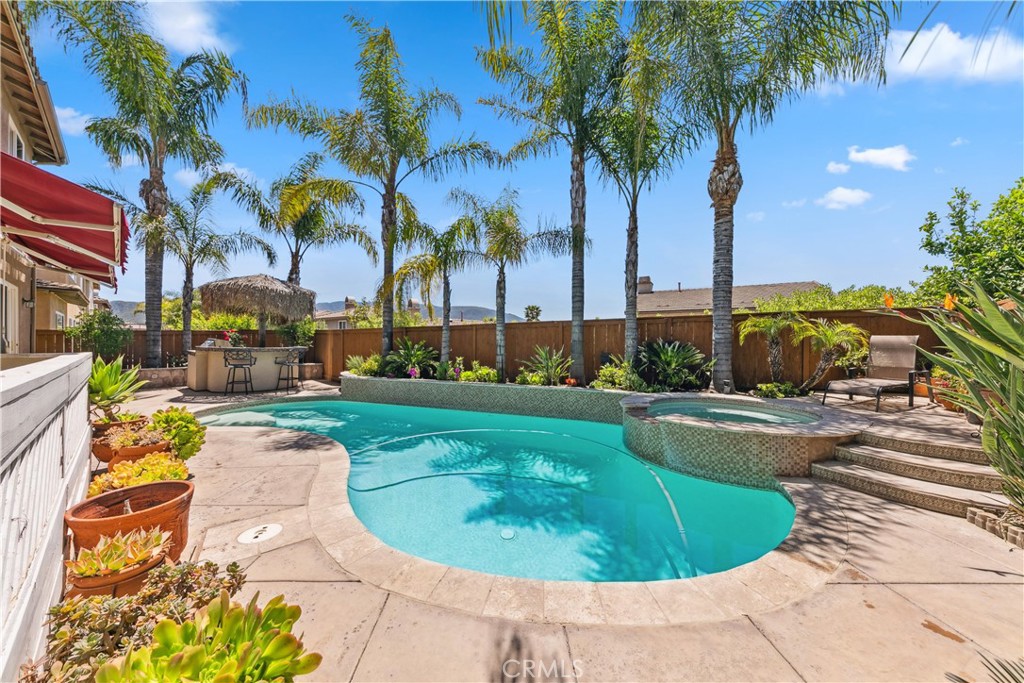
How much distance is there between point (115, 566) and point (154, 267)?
14.6 m

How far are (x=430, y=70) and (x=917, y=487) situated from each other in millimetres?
14146

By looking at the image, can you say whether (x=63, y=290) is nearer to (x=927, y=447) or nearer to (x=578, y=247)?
(x=578, y=247)

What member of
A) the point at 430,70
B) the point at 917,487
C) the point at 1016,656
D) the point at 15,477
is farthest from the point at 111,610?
the point at 430,70

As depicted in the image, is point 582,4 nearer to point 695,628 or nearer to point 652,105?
point 652,105

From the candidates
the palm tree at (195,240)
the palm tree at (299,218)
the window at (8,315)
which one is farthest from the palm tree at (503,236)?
the palm tree at (195,240)

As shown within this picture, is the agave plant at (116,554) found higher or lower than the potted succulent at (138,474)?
lower

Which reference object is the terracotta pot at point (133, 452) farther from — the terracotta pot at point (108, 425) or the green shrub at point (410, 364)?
the green shrub at point (410, 364)

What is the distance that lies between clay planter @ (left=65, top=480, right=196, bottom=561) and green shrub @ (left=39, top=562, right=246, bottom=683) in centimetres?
87

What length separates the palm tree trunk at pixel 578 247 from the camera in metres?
10.2

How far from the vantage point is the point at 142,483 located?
3191mm

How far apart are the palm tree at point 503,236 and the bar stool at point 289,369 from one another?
7.05 m

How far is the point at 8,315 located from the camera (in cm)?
591

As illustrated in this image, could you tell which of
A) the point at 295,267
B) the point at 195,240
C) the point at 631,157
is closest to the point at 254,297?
the point at 195,240

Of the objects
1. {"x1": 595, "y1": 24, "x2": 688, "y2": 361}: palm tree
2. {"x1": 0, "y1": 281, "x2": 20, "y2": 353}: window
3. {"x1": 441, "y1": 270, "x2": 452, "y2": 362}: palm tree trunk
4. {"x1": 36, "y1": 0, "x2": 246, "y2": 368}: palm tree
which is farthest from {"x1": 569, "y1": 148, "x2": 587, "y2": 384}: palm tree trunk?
{"x1": 36, "y1": 0, "x2": 246, "y2": 368}: palm tree
